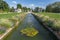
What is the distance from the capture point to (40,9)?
180 meters

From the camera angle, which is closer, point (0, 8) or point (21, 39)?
point (21, 39)

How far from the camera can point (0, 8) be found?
101 meters

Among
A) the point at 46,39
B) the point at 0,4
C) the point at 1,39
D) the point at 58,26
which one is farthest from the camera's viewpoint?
the point at 0,4

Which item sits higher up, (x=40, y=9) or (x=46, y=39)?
(x=46, y=39)

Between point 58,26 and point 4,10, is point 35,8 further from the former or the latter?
point 58,26

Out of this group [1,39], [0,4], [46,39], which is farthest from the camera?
[0,4]

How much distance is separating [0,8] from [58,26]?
3156 inches

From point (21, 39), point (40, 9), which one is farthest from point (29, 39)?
point (40, 9)

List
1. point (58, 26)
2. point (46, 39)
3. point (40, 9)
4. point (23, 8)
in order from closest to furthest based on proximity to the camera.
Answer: point (46, 39)
point (58, 26)
point (40, 9)
point (23, 8)

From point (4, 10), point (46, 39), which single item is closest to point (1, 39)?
point (46, 39)

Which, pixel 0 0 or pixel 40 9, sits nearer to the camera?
pixel 0 0

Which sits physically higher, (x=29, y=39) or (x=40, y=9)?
(x=29, y=39)

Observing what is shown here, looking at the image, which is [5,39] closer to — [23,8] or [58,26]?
[58,26]

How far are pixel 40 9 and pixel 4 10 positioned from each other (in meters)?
79.1
